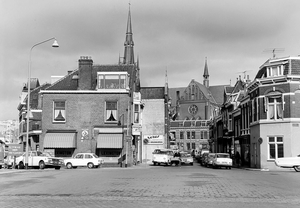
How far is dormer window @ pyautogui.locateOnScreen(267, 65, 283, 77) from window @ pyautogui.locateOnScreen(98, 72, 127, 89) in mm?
14542

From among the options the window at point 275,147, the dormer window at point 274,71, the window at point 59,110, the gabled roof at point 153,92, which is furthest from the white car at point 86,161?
the gabled roof at point 153,92

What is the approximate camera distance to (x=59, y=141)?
4112cm

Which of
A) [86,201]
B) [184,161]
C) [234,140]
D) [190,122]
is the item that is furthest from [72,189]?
[190,122]

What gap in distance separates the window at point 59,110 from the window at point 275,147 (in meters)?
21.0

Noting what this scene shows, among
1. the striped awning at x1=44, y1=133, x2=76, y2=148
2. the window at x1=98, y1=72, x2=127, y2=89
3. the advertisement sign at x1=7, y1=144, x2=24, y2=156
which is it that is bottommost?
the advertisement sign at x1=7, y1=144, x2=24, y2=156

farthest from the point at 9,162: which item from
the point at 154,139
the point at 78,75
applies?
the point at 154,139

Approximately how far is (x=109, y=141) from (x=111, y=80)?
646 cm

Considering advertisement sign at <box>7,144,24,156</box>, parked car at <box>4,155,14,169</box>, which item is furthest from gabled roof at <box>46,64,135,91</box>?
advertisement sign at <box>7,144,24,156</box>

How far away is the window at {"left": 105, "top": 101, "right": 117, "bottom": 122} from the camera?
1665 inches

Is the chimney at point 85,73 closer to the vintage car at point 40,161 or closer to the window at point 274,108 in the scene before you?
the vintage car at point 40,161

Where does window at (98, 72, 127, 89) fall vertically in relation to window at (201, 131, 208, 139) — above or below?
above

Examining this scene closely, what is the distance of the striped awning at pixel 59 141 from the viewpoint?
134 feet

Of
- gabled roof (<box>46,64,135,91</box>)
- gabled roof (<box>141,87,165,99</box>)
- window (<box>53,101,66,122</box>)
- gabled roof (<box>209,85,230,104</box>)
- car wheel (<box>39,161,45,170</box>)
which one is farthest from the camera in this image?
gabled roof (<box>209,85,230,104</box>)

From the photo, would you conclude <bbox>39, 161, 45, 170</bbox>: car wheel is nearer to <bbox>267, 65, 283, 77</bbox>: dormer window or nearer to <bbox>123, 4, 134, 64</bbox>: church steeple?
<bbox>267, 65, 283, 77</bbox>: dormer window
